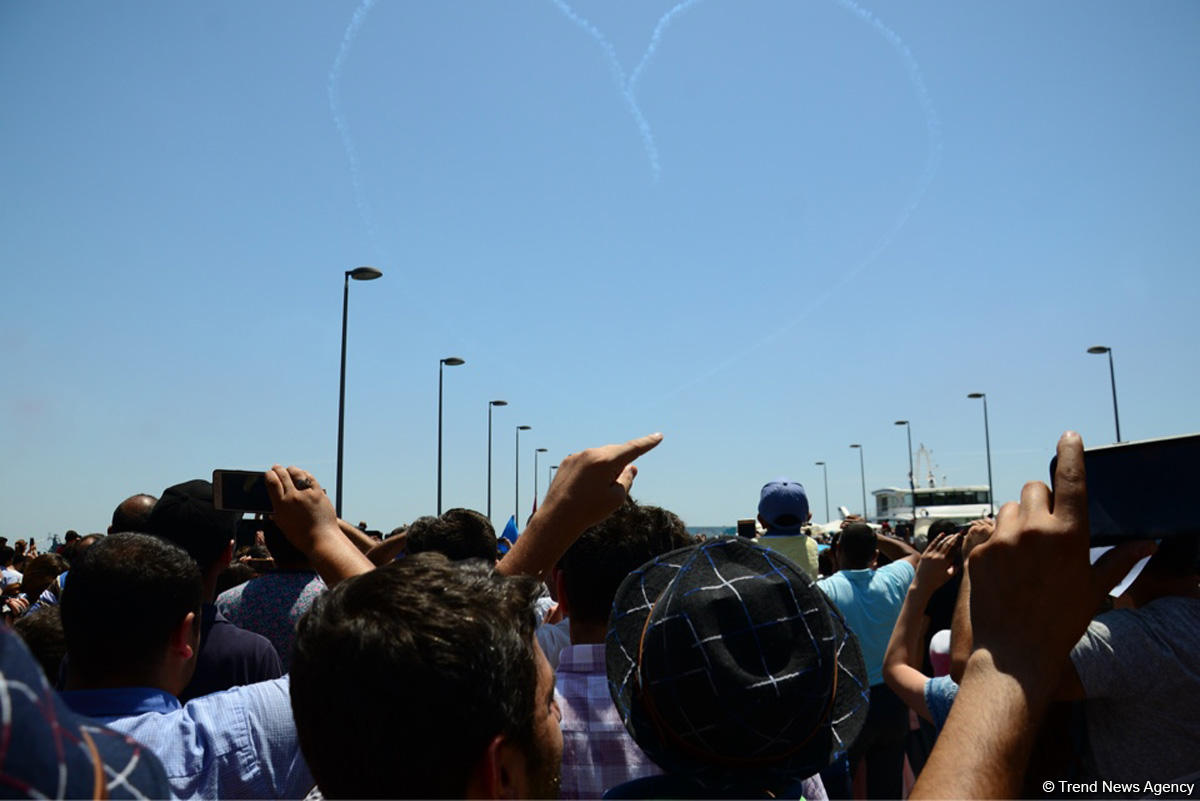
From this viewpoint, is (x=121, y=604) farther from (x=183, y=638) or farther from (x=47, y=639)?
(x=47, y=639)

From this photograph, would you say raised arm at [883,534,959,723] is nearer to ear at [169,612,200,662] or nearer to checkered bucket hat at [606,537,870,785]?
checkered bucket hat at [606,537,870,785]

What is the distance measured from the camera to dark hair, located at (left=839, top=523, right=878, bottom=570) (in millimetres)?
5508

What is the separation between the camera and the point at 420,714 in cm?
127

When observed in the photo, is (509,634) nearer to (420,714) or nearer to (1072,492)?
(420,714)

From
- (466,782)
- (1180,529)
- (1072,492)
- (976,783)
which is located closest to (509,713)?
(466,782)

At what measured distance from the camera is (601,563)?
9.43 feet

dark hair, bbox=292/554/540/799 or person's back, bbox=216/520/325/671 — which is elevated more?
dark hair, bbox=292/554/540/799

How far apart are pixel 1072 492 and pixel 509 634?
90 cm

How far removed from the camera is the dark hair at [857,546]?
551 centimetres

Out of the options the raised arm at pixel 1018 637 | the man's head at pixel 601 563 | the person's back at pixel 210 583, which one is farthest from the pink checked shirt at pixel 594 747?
the person's back at pixel 210 583

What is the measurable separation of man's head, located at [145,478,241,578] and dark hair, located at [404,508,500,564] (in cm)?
116

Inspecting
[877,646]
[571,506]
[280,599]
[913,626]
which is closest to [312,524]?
[571,506]

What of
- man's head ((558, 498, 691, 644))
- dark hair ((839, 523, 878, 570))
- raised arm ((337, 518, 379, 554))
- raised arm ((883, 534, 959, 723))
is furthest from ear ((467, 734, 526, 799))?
dark hair ((839, 523, 878, 570))

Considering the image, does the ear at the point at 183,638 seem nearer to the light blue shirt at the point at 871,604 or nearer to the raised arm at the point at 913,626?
the raised arm at the point at 913,626
